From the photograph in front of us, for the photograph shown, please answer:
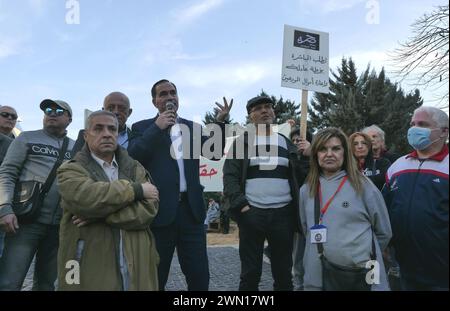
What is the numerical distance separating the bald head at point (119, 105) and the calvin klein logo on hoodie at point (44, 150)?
1.89 ft

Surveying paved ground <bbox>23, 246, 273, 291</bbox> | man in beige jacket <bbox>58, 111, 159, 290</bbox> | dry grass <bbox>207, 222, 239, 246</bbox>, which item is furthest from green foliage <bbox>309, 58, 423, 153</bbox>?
man in beige jacket <bbox>58, 111, 159, 290</bbox>

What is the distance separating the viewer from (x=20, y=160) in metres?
3.61

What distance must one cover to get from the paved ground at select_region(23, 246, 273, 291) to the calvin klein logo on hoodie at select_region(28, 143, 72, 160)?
8.06 ft

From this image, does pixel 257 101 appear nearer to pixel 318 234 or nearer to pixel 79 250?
pixel 318 234

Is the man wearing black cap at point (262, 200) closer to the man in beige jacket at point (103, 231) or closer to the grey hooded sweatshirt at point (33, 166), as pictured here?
the man in beige jacket at point (103, 231)

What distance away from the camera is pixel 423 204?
2.70 metres

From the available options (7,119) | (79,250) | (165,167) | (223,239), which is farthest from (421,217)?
(223,239)

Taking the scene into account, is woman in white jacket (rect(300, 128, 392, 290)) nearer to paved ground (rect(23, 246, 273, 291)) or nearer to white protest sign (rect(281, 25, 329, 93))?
white protest sign (rect(281, 25, 329, 93))

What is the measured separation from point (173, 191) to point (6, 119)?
2551 millimetres

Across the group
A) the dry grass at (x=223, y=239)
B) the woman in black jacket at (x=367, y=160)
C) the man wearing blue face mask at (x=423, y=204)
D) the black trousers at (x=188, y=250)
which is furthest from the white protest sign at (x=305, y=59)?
the dry grass at (x=223, y=239)

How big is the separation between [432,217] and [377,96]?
1107 inches

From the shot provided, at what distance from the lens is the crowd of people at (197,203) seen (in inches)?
104

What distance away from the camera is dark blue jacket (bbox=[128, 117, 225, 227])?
3.21 meters

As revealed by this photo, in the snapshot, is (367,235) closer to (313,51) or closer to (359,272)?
(359,272)
